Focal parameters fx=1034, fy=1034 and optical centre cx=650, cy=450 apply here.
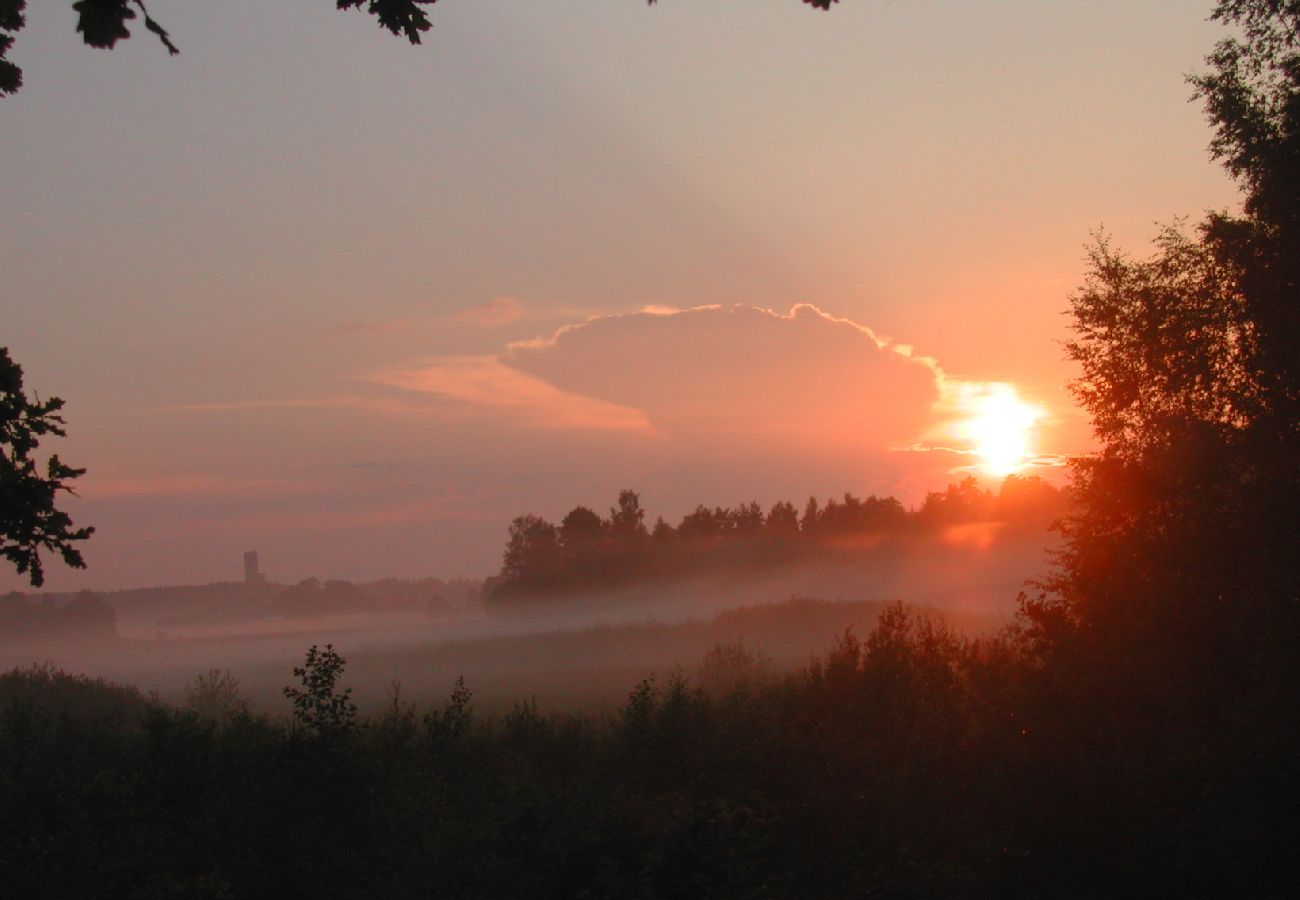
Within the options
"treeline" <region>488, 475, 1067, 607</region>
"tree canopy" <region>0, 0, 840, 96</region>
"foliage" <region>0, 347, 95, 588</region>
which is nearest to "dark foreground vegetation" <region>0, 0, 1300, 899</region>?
"foliage" <region>0, 347, 95, 588</region>

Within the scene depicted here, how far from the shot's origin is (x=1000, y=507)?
256 feet

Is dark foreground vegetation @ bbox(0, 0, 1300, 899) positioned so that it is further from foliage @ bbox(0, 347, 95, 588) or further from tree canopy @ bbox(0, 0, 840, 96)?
tree canopy @ bbox(0, 0, 840, 96)

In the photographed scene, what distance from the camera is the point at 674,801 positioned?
685 inches

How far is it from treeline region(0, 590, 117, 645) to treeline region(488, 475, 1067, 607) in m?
68.3

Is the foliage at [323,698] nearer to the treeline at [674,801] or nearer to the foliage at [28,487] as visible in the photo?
the treeline at [674,801]

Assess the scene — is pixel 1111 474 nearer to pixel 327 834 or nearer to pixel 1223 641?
pixel 1223 641

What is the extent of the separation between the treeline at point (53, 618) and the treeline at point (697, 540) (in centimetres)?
6826

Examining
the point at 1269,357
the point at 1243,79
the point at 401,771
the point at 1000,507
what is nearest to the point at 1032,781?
the point at 1269,357

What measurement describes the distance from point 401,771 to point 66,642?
13375 cm

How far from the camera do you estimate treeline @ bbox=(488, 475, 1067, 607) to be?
9238 centimetres

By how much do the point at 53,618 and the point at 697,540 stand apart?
92.2 meters

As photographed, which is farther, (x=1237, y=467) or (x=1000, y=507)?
(x=1000, y=507)

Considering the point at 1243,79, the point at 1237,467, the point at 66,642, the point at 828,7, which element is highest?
the point at 1243,79

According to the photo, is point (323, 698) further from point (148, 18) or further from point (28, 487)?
point (148, 18)
